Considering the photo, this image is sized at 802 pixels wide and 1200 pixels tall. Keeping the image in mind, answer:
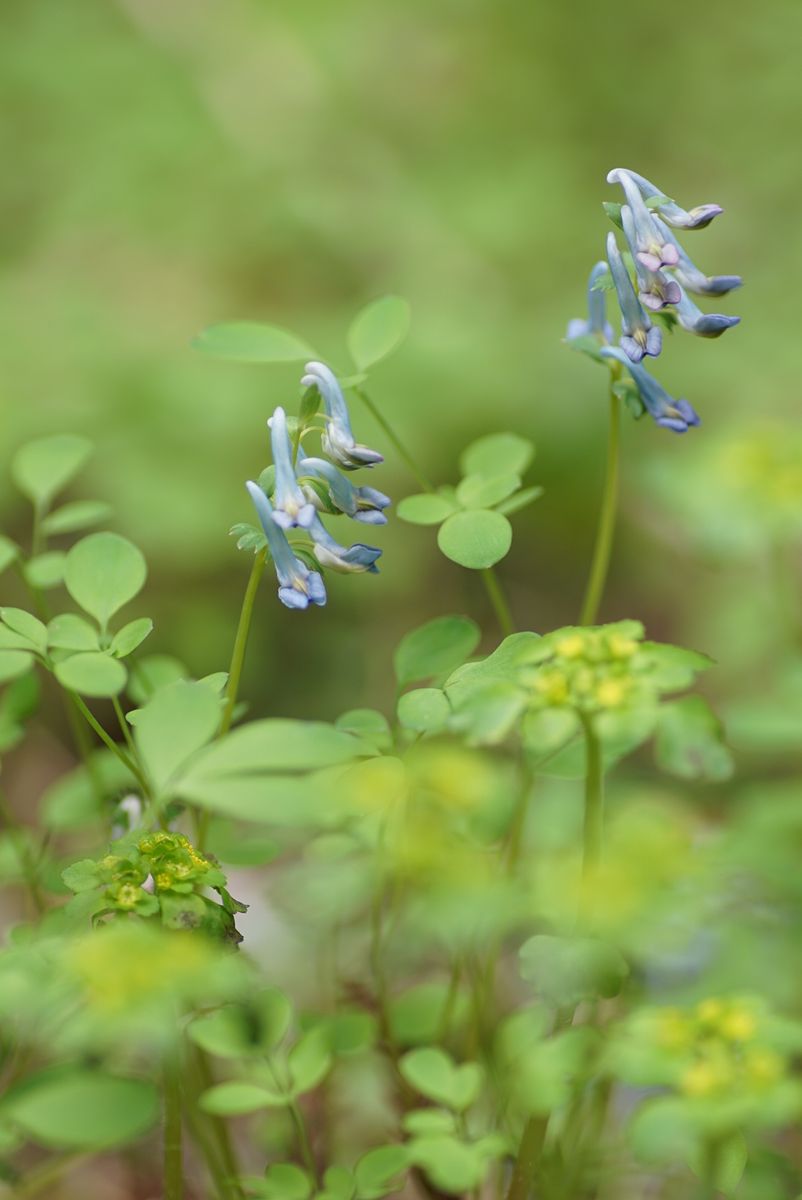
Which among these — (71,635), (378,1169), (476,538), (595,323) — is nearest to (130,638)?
(71,635)

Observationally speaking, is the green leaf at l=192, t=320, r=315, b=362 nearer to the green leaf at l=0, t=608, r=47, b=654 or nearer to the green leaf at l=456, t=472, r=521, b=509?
the green leaf at l=456, t=472, r=521, b=509

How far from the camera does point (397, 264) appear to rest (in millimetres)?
4559

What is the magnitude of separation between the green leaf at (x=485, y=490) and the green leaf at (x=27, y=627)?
0.52 m

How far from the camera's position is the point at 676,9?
231 inches

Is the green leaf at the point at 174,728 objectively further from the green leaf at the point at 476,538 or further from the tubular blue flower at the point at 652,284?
the tubular blue flower at the point at 652,284

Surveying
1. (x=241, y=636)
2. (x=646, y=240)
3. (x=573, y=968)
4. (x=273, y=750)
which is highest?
(x=646, y=240)

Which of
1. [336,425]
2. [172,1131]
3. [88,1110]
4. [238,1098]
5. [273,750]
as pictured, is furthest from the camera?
[336,425]

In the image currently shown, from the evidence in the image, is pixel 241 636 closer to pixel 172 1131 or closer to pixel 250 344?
pixel 250 344

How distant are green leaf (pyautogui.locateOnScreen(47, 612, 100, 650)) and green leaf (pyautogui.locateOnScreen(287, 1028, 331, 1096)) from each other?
489 millimetres

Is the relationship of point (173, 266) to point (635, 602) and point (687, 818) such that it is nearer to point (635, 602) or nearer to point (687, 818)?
point (635, 602)

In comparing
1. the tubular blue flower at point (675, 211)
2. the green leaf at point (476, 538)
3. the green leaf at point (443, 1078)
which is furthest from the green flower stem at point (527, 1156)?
the tubular blue flower at point (675, 211)

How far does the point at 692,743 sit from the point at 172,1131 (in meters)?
0.72

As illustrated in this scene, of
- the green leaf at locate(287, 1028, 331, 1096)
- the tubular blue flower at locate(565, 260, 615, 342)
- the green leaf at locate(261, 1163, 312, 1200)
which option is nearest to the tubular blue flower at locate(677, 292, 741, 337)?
the tubular blue flower at locate(565, 260, 615, 342)

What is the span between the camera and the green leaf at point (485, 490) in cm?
139
